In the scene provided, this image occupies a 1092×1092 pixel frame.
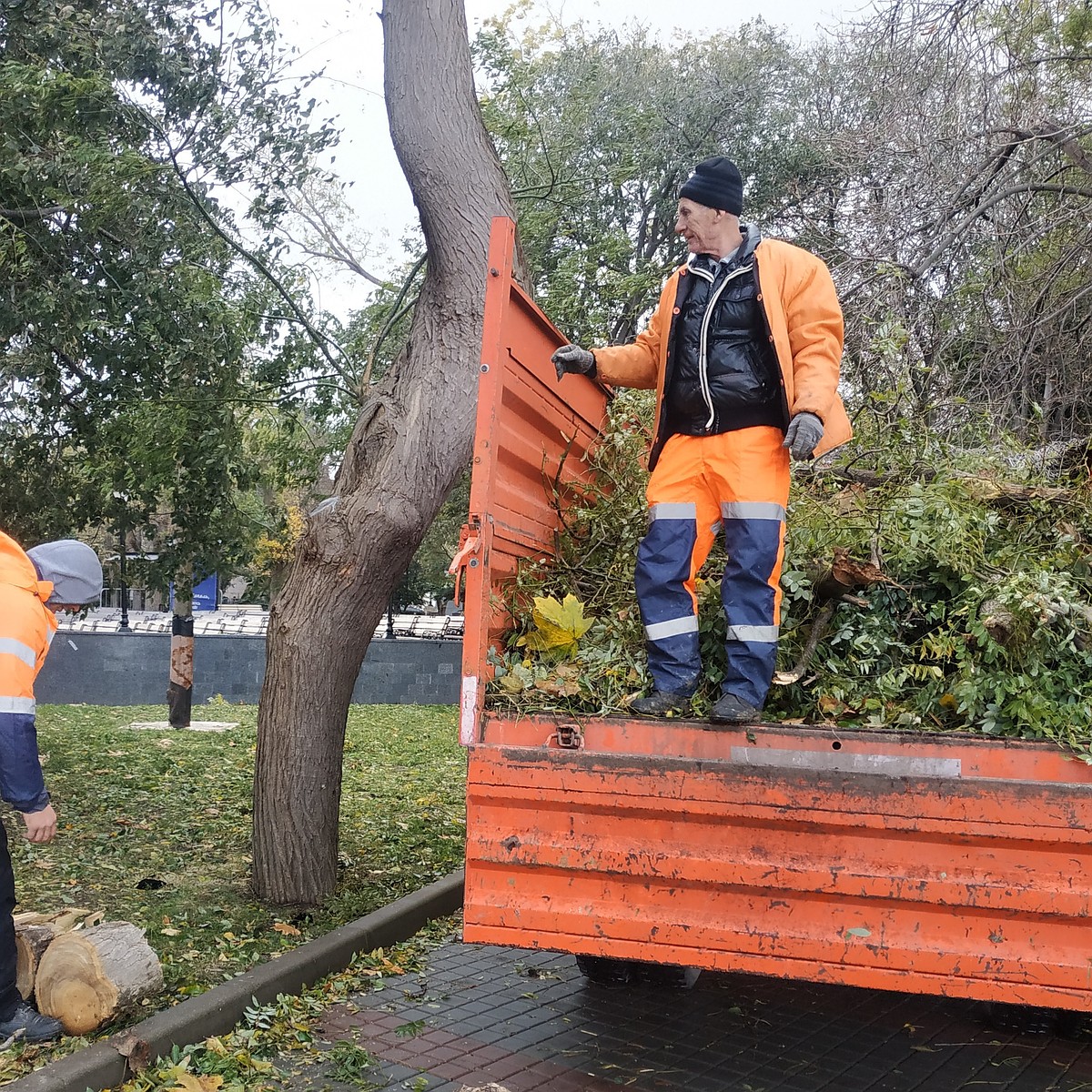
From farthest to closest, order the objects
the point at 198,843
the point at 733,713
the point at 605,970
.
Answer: the point at 198,843, the point at 605,970, the point at 733,713

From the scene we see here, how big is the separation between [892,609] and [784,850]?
115cm

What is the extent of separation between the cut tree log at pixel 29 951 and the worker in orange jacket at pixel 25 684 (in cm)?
10

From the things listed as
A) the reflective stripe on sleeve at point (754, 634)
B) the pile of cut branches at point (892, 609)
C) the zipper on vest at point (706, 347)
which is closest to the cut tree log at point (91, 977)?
the pile of cut branches at point (892, 609)

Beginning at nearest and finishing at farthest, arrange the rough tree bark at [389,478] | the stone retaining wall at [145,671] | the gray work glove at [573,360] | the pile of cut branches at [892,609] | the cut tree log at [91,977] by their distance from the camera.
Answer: the pile of cut branches at [892,609] → the cut tree log at [91,977] → the gray work glove at [573,360] → the rough tree bark at [389,478] → the stone retaining wall at [145,671]

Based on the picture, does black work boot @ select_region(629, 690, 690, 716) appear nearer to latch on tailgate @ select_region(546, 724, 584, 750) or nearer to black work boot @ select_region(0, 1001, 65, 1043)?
latch on tailgate @ select_region(546, 724, 584, 750)

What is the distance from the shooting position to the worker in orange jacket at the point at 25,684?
11.3 ft

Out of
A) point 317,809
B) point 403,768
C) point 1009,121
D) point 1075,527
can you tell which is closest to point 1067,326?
point 1009,121

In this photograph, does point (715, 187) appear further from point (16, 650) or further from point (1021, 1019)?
point (1021, 1019)

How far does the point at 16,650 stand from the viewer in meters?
3.48

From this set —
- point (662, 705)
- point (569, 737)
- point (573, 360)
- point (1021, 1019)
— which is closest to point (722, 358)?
point (573, 360)

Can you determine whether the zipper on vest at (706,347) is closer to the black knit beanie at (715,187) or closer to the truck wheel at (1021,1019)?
the black knit beanie at (715,187)

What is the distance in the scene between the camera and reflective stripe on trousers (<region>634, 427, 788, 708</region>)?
3498 mm

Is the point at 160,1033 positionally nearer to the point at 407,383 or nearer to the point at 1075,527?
the point at 407,383

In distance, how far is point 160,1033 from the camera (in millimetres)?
3592
